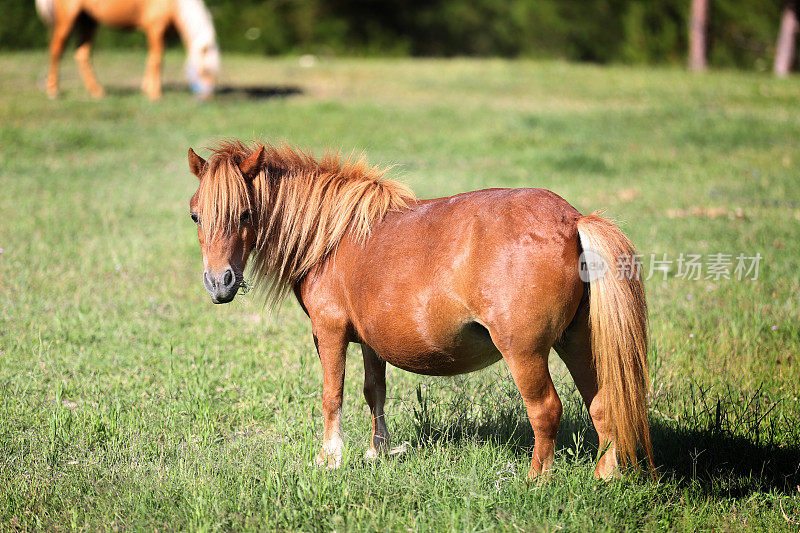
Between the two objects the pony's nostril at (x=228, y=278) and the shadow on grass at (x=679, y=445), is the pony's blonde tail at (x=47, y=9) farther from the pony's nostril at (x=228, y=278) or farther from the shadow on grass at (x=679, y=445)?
the shadow on grass at (x=679, y=445)

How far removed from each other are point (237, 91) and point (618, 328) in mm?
14782

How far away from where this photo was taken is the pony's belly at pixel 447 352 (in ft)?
10.4

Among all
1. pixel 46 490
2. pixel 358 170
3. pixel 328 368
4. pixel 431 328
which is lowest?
pixel 46 490

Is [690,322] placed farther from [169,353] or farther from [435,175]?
[435,175]

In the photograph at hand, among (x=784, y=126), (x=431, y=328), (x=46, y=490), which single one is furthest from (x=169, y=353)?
(x=784, y=126)

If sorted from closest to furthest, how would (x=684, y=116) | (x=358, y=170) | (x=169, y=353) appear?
(x=358, y=170)
(x=169, y=353)
(x=684, y=116)

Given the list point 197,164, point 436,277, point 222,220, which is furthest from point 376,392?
point 197,164

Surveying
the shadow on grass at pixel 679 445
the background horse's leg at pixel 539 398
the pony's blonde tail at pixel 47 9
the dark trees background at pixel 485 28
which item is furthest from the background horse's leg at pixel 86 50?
the background horse's leg at pixel 539 398

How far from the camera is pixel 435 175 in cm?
1061

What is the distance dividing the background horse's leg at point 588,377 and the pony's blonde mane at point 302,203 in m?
0.96

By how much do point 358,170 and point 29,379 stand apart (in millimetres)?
2552

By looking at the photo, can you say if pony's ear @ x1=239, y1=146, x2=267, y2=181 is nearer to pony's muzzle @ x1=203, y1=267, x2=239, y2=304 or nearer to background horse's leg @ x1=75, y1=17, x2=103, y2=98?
pony's muzzle @ x1=203, y1=267, x2=239, y2=304

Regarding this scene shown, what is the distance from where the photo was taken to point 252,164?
3.48 metres

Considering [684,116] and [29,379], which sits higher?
[684,116]
